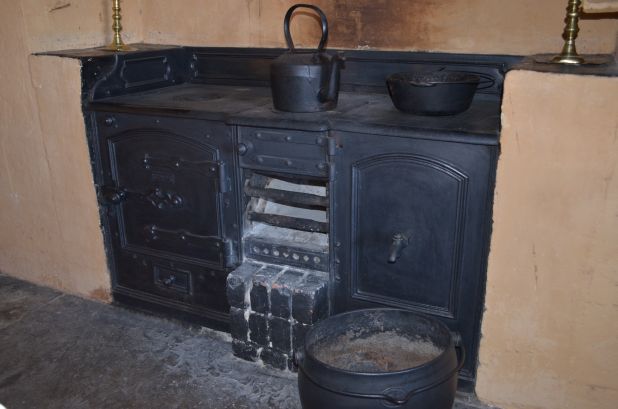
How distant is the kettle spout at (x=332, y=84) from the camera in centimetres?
203

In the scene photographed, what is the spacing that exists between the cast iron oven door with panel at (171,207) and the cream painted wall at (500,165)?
0.15 metres

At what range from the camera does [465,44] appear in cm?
221

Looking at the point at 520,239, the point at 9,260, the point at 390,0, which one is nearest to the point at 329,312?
the point at 520,239

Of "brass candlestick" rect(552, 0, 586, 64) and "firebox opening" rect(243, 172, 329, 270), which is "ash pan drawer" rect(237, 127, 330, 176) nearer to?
→ "firebox opening" rect(243, 172, 329, 270)

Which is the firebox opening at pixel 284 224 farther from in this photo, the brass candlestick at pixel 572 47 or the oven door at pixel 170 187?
the brass candlestick at pixel 572 47

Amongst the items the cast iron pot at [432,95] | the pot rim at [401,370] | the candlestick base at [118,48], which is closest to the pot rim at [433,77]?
the cast iron pot at [432,95]

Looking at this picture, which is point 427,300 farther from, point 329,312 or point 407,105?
point 407,105

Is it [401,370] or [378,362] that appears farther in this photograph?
[378,362]

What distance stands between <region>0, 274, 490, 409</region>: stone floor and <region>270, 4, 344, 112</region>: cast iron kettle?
3.03 ft

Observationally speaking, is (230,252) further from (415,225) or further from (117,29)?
(117,29)

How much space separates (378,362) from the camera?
1831 millimetres

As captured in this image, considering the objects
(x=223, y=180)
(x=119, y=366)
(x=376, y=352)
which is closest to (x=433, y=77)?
(x=223, y=180)

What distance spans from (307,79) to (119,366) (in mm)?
1206

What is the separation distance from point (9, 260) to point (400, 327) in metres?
1.98
